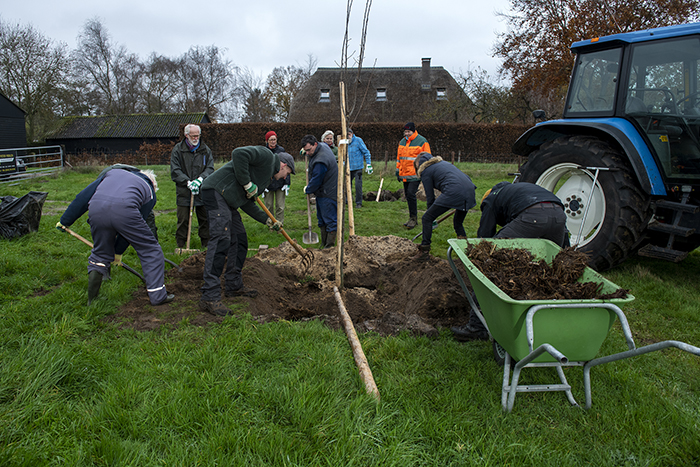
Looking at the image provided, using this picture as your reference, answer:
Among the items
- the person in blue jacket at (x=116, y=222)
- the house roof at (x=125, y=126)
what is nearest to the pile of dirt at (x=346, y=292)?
the person in blue jacket at (x=116, y=222)

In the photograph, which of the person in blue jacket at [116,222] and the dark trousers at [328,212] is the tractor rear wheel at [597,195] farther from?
the person in blue jacket at [116,222]

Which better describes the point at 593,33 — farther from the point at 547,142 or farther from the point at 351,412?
the point at 351,412

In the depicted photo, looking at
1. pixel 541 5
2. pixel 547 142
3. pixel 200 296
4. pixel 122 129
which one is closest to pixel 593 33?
pixel 541 5

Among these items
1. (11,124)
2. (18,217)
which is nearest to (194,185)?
(18,217)

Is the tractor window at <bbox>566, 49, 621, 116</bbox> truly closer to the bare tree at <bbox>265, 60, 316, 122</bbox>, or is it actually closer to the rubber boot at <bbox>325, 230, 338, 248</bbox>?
the rubber boot at <bbox>325, 230, 338, 248</bbox>

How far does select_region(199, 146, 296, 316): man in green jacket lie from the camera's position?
4.02 m

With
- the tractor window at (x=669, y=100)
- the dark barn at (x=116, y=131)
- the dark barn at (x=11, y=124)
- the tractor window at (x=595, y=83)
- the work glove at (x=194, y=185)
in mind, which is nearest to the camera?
the tractor window at (x=669, y=100)

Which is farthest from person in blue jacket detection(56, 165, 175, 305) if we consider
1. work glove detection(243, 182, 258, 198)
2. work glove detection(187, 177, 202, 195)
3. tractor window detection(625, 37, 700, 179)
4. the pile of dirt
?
tractor window detection(625, 37, 700, 179)

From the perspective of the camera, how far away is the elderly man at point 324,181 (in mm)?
6230

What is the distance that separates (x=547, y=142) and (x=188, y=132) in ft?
16.0

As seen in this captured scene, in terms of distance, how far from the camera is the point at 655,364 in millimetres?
2990

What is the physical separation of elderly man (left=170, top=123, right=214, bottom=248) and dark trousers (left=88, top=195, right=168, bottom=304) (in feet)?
6.67

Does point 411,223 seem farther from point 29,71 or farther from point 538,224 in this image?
point 29,71

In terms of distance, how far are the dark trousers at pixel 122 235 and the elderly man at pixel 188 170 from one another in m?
2.03
